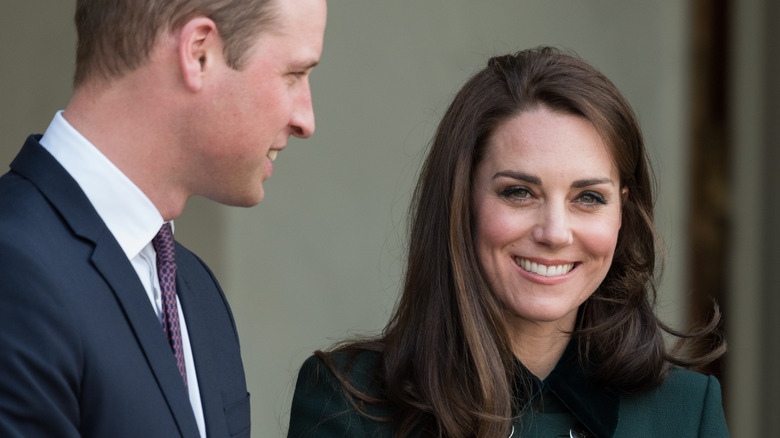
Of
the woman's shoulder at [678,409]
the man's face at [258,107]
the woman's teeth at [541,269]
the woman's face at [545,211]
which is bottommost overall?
the woman's shoulder at [678,409]

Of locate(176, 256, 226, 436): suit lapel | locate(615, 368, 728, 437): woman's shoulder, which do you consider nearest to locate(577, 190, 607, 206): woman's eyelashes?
locate(615, 368, 728, 437): woman's shoulder

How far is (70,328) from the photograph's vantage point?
60.7 inches

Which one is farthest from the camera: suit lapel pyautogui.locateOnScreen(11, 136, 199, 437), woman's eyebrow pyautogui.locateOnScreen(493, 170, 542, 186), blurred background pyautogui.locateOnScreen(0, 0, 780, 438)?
blurred background pyautogui.locateOnScreen(0, 0, 780, 438)

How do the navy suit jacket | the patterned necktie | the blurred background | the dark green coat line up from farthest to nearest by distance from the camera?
1. the blurred background
2. the dark green coat
3. the patterned necktie
4. the navy suit jacket

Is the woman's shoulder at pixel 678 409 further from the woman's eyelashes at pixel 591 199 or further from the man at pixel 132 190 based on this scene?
the man at pixel 132 190

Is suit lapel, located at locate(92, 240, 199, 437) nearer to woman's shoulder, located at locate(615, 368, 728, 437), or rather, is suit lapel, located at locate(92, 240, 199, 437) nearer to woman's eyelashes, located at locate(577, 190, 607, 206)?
woman's eyelashes, located at locate(577, 190, 607, 206)

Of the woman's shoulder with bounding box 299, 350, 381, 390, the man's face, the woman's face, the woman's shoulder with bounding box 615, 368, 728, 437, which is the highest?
the man's face

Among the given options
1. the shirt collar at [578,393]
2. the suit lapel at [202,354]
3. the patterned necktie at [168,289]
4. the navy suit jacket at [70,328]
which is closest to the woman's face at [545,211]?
the shirt collar at [578,393]

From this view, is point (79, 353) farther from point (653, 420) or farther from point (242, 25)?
point (653, 420)

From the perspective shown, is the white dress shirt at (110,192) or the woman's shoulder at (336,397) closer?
the white dress shirt at (110,192)

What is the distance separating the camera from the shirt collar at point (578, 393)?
2451 millimetres

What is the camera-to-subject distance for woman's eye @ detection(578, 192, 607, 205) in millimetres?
2378

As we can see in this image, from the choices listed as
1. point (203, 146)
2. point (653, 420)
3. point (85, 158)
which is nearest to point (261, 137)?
point (203, 146)

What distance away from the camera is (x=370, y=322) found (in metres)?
4.25
